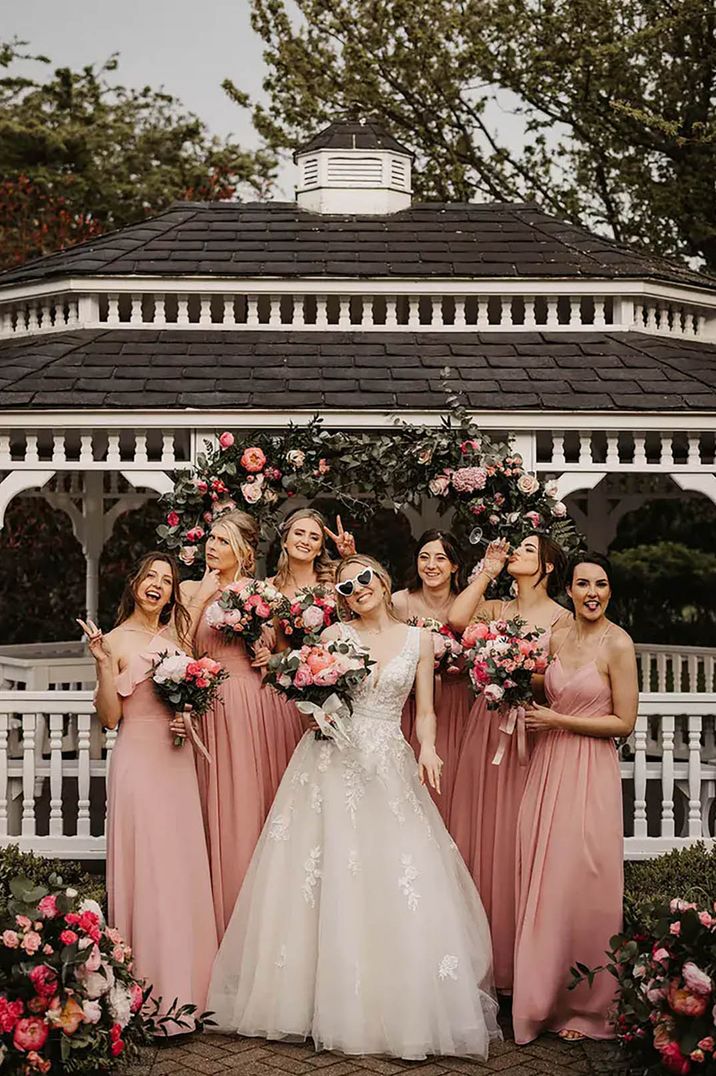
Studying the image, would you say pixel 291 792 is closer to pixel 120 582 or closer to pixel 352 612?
pixel 352 612

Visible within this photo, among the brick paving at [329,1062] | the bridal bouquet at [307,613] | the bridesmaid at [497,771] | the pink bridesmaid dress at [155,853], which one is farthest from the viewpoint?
the bridesmaid at [497,771]

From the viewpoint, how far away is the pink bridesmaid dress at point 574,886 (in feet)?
22.4

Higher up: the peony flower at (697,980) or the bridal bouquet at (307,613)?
the bridal bouquet at (307,613)

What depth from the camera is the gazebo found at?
31.9ft

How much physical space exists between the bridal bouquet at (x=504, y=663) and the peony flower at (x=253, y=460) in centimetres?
197

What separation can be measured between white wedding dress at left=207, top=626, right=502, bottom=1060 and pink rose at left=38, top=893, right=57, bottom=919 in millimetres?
1073

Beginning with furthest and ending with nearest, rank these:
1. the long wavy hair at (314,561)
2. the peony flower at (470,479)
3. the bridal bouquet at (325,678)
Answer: the peony flower at (470,479) → the long wavy hair at (314,561) → the bridal bouquet at (325,678)

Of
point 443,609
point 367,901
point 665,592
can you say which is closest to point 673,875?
point 443,609

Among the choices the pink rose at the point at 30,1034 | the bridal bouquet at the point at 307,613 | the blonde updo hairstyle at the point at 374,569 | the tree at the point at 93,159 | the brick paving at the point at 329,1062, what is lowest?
the brick paving at the point at 329,1062

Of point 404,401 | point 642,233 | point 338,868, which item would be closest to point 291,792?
point 338,868

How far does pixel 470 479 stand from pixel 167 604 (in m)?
Answer: 2.10


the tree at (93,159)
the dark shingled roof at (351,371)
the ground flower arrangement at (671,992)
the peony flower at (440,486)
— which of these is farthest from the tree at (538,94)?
the ground flower arrangement at (671,992)

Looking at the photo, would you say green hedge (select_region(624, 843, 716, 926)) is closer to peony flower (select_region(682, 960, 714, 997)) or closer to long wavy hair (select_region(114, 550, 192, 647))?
peony flower (select_region(682, 960, 714, 997))

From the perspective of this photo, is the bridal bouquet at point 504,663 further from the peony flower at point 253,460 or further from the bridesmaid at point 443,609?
the peony flower at point 253,460
